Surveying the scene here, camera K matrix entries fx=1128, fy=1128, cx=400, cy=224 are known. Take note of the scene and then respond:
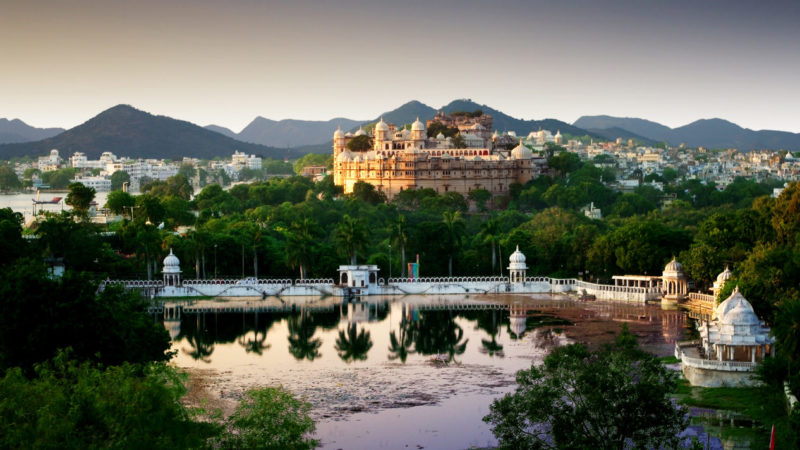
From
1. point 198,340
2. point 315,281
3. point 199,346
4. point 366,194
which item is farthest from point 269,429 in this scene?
point 366,194

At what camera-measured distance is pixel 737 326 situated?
139ft

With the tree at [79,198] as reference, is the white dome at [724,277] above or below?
below

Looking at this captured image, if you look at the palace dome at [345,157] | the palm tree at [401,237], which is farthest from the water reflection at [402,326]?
the palace dome at [345,157]

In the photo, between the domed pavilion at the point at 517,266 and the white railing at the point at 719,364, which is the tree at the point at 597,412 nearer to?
the white railing at the point at 719,364

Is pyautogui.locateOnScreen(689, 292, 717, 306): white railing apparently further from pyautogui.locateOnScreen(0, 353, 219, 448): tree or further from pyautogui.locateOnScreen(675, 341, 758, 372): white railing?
pyautogui.locateOnScreen(0, 353, 219, 448): tree

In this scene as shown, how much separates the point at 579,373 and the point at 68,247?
47.7 meters

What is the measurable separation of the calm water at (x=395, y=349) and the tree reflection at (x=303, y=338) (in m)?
0.05

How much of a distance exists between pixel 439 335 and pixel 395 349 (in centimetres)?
423

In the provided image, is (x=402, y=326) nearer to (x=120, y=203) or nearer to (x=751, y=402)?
(x=751, y=402)

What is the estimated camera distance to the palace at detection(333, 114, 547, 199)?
12631 cm

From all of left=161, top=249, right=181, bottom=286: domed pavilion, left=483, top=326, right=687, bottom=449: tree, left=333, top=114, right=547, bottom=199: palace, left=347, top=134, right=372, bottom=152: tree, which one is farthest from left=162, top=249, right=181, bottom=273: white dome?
left=347, top=134, right=372, bottom=152: tree

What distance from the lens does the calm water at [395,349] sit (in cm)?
3819

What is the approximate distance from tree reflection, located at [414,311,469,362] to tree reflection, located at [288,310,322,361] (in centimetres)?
483

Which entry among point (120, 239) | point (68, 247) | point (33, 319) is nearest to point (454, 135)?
point (120, 239)
